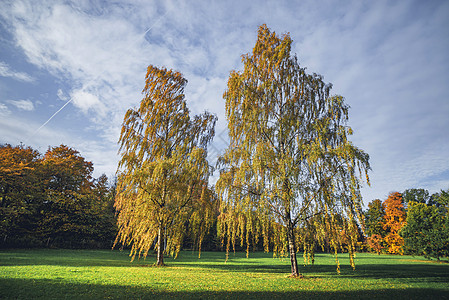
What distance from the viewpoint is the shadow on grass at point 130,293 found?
600 centimetres

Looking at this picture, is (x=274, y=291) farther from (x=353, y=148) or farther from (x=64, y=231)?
(x=64, y=231)

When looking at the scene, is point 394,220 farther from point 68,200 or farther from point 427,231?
point 68,200

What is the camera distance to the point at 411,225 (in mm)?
26969

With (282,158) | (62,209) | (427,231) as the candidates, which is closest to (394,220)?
(427,231)

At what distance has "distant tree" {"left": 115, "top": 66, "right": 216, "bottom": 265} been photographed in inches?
508

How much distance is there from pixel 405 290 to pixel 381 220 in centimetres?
4397

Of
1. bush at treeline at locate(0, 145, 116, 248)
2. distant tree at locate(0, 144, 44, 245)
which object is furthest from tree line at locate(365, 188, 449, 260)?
distant tree at locate(0, 144, 44, 245)

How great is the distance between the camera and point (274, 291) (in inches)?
300

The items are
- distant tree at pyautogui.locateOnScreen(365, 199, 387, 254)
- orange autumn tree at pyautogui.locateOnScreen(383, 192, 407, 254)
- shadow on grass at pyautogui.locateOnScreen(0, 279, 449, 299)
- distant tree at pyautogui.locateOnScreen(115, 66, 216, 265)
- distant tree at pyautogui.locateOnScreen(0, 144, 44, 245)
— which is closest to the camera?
shadow on grass at pyautogui.locateOnScreen(0, 279, 449, 299)

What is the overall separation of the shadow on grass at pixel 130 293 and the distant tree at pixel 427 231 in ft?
69.2

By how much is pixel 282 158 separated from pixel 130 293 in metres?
7.74

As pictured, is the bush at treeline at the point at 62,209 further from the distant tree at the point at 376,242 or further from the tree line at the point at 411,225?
the distant tree at the point at 376,242

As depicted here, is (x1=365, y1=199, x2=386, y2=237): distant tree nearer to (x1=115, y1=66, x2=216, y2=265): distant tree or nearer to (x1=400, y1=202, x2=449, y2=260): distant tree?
(x1=400, y1=202, x2=449, y2=260): distant tree

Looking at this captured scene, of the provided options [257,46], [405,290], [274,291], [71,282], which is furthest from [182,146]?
[405,290]
